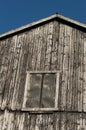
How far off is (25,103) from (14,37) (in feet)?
12.7

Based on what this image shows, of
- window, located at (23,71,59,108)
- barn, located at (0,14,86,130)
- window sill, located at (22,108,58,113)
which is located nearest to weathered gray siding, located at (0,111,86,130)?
barn, located at (0,14,86,130)

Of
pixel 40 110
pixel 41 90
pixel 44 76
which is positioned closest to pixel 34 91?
pixel 41 90

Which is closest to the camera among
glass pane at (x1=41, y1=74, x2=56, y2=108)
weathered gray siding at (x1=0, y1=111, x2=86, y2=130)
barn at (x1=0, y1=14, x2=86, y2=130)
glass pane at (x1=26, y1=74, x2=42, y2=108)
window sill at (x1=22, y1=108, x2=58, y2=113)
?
weathered gray siding at (x1=0, y1=111, x2=86, y2=130)

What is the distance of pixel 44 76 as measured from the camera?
529 inches

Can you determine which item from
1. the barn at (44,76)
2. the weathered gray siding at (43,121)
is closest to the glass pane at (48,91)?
the barn at (44,76)

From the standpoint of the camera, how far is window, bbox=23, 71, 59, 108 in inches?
496

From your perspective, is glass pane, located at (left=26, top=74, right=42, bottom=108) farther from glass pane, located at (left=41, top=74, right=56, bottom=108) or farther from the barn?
glass pane, located at (left=41, top=74, right=56, bottom=108)

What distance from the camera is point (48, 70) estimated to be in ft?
44.2

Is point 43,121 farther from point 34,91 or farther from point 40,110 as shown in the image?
point 34,91

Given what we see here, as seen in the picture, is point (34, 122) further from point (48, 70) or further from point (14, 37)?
point (14, 37)

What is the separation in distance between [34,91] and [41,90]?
1.01ft

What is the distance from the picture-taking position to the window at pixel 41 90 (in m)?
12.6

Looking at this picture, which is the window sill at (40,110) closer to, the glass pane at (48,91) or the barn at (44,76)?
the barn at (44,76)

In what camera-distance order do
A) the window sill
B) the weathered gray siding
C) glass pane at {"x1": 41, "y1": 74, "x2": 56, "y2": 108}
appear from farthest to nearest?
glass pane at {"x1": 41, "y1": 74, "x2": 56, "y2": 108} < the window sill < the weathered gray siding
